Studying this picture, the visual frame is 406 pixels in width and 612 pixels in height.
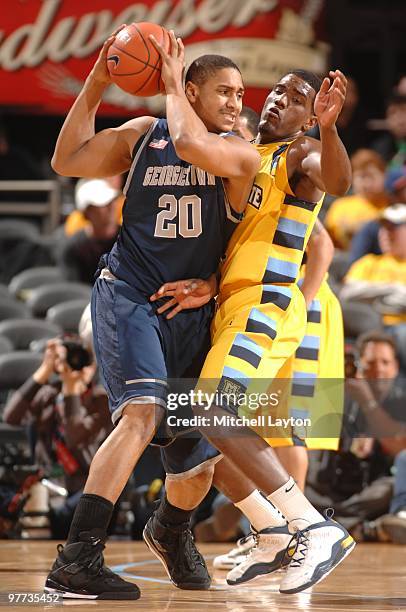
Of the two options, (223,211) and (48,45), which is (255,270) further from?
(48,45)

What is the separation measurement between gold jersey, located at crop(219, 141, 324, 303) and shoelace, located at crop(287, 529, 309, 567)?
3.25ft

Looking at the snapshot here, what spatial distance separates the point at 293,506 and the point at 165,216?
48.5 inches

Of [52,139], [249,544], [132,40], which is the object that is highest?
[132,40]

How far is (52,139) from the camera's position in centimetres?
1255

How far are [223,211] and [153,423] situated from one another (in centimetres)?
90

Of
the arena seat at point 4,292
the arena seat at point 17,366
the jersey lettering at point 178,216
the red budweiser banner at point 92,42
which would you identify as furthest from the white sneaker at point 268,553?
the red budweiser banner at point 92,42

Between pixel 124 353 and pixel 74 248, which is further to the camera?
pixel 74 248

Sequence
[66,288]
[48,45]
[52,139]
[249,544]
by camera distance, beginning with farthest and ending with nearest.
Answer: [52,139]
[48,45]
[66,288]
[249,544]

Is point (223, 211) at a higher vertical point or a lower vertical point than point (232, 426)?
higher

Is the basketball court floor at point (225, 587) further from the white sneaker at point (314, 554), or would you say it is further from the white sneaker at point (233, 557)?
the white sneaker at point (233, 557)

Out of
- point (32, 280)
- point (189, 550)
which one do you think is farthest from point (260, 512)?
point (32, 280)

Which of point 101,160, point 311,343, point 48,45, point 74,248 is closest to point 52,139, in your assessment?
point 48,45

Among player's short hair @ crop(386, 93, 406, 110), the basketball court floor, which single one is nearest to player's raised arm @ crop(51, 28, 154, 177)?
the basketball court floor

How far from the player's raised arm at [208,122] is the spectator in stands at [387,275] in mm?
4398
